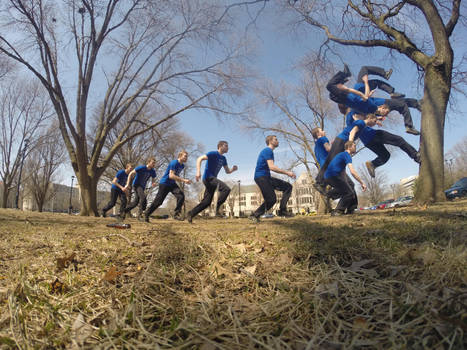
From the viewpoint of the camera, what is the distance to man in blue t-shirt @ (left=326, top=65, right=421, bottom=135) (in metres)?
6.51

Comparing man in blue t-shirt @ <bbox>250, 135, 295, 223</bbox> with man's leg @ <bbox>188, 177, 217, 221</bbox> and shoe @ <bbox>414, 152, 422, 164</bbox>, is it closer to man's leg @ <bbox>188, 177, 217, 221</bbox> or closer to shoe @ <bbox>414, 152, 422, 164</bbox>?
man's leg @ <bbox>188, 177, 217, 221</bbox>

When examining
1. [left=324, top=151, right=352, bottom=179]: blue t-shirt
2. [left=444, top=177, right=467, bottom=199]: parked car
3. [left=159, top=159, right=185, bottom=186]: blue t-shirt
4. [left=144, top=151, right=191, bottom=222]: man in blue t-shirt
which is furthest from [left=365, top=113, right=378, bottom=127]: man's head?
[left=444, top=177, right=467, bottom=199]: parked car

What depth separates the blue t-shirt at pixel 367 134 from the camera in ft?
21.1

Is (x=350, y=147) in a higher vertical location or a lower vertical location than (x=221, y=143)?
lower

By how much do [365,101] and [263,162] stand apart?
3291mm

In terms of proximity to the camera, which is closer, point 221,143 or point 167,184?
point 221,143

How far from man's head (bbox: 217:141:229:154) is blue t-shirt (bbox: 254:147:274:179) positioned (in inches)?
48.5

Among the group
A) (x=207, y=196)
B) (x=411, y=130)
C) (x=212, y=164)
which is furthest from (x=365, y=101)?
(x=207, y=196)

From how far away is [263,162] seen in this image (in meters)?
5.62

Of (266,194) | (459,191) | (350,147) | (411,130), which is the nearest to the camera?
(266,194)

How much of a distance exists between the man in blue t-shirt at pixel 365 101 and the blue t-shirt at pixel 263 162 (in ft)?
9.20

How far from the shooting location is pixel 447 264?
1235mm

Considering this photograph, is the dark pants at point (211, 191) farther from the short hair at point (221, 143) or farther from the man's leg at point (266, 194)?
the man's leg at point (266, 194)

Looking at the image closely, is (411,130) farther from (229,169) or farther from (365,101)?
(229,169)
